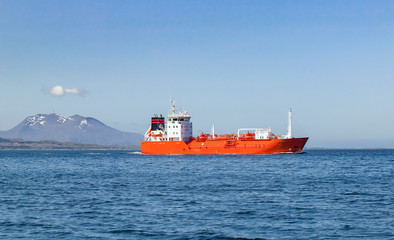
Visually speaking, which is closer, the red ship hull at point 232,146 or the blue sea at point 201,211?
the blue sea at point 201,211

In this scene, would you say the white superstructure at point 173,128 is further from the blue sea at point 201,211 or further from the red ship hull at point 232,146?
the blue sea at point 201,211

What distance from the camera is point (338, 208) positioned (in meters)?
24.8

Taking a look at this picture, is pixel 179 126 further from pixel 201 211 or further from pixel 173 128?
pixel 201 211

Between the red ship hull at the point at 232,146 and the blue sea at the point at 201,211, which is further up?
the red ship hull at the point at 232,146

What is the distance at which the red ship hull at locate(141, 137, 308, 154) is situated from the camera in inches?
3440

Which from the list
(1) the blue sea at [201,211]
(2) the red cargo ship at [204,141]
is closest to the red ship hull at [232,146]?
(2) the red cargo ship at [204,141]

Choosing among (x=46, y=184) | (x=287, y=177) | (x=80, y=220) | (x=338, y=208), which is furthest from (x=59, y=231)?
(x=287, y=177)

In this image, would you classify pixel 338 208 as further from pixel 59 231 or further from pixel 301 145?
pixel 301 145

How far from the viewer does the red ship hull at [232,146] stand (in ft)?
287

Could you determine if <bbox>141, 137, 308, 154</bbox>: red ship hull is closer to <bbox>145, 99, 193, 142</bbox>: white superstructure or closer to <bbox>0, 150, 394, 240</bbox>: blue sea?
<bbox>145, 99, 193, 142</bbox>: white superstructure

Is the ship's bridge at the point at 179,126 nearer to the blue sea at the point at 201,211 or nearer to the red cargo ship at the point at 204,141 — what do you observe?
the red cargo ship at the point at 204,141

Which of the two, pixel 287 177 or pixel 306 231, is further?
pixel 287 177

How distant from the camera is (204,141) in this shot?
9381 centimetres

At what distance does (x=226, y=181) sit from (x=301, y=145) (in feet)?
185
